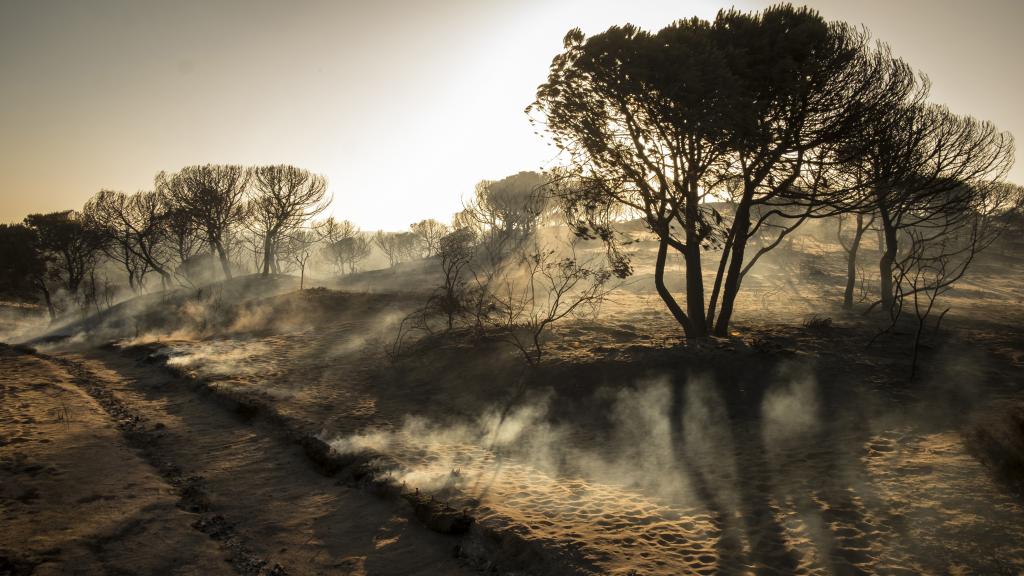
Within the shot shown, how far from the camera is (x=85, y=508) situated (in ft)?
24.8

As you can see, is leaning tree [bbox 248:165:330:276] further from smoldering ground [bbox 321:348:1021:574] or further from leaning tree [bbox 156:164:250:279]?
smoldering ground [bbox 321:348:1021:574]

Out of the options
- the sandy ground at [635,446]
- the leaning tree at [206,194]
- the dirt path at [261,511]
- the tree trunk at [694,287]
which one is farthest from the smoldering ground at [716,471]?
the leaning tree at [206,194]

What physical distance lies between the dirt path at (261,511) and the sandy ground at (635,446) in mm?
44

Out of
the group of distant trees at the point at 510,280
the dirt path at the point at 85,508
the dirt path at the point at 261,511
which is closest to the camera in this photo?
the dirt path at the point at 85,508

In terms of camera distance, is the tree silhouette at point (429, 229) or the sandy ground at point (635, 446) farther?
the tree silhouette at point (429, 229)

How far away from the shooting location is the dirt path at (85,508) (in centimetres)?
627

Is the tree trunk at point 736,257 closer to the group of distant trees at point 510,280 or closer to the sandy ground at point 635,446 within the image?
the sandy ground at point 635,446

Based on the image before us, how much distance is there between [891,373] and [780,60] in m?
7.84

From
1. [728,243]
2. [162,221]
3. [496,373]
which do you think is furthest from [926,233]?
[162,221]

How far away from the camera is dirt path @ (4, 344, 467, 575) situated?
6.45 metres

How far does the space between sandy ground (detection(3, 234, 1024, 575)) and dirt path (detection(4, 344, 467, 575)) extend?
0.04m

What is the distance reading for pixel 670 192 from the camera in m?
13.7

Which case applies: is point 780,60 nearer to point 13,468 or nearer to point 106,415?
point 13,468

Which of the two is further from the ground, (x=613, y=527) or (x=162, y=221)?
(x=162, y=221)
